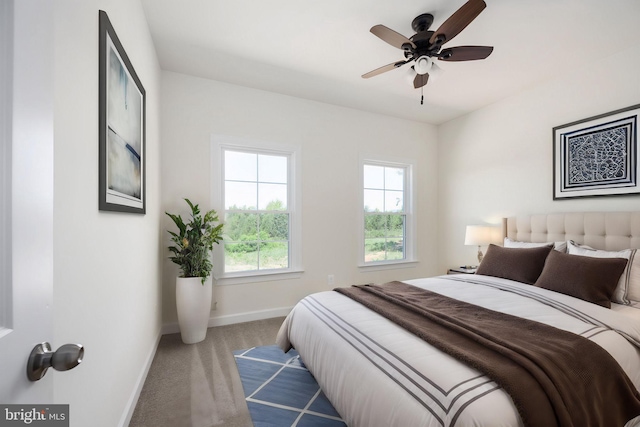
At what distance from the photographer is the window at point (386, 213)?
13.8 ft

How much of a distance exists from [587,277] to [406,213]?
8.22 feet

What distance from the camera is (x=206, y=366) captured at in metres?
2.39

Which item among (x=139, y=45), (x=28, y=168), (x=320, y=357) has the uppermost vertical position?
(x=139, y=45)

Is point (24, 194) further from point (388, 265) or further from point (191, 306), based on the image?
point (388, 265)

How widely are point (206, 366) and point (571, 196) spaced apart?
387 centimetres

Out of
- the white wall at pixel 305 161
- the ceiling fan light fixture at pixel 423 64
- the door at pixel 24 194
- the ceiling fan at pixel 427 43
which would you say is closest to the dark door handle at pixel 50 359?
the door at pixel 24 194

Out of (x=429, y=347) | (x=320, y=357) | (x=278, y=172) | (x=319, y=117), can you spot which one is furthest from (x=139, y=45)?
(x=429, y=347)

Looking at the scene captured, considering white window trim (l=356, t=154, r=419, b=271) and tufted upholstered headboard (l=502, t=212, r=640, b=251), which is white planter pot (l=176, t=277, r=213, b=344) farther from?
tufted upholstered headboard (l=502, t=212, r=640, b=251)

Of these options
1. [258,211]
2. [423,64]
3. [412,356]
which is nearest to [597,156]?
[423,64]

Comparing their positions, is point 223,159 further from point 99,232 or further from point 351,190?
point 99,232

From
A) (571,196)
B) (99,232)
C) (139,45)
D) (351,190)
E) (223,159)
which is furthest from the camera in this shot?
(351,190)

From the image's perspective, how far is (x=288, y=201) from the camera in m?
3.69

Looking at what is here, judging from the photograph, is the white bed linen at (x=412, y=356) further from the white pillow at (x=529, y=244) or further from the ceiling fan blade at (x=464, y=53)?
the ceiling fan blade at (x=464, y=53)

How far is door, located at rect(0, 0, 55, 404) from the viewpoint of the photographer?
1.55 ft
